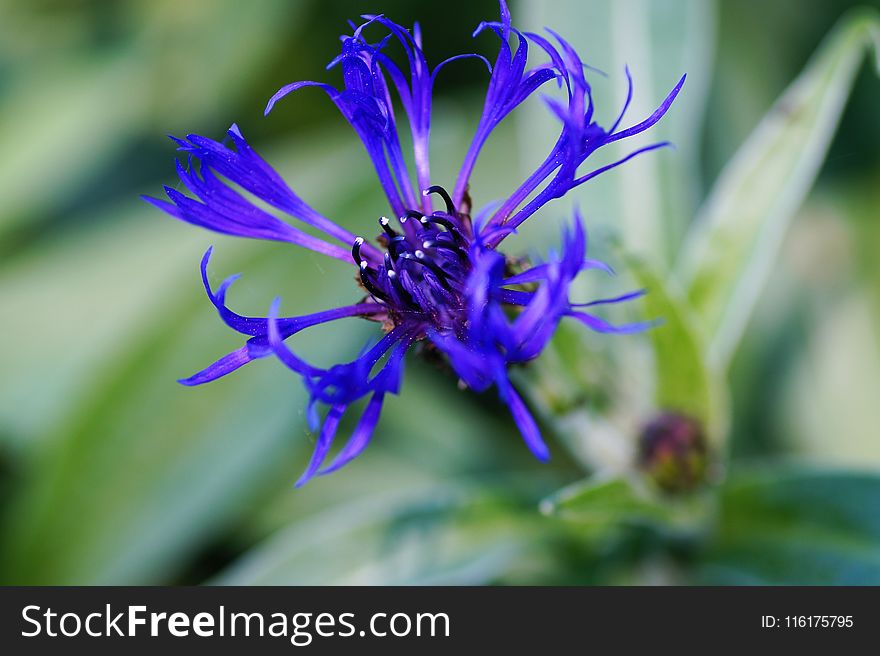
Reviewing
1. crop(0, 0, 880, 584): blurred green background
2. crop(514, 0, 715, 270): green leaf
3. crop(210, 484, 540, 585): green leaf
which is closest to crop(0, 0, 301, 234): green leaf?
crop(0, 0, 880, 584): blurred green background

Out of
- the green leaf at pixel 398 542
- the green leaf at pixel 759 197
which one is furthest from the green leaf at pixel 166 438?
the green leaf at pixel 759 197

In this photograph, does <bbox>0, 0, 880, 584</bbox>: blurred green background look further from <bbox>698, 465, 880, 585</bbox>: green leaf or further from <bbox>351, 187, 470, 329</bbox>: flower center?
<bbox>351, 187, 470, 329</bbox>: flower center

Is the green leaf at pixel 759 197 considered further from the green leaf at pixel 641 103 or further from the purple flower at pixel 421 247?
the purple flower at pixel 421 247

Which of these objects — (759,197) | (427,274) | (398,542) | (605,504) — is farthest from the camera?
(398,542)

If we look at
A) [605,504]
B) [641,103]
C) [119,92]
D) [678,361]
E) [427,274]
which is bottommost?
[605,504]

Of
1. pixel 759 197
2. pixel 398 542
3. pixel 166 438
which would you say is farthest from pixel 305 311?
pixel 759 197

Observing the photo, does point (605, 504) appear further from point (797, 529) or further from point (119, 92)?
point (119, 92)

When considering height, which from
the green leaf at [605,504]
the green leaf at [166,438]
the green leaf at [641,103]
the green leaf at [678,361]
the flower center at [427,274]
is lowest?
the green leaf at [605,504]

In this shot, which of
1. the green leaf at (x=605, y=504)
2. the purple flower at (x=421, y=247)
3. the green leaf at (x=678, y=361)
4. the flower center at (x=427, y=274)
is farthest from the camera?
the green leaf at (x=678, y=361)
